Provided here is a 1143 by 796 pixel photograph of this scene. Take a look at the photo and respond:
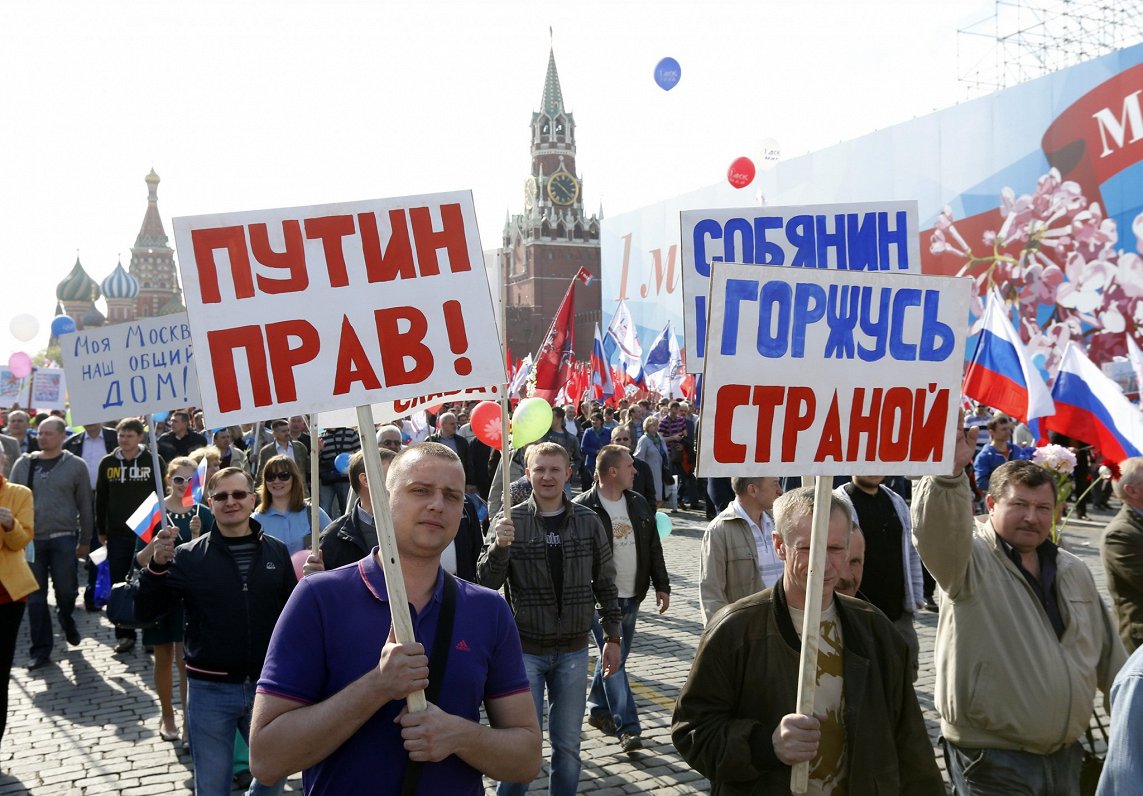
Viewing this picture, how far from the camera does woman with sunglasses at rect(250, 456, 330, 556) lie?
5770mm

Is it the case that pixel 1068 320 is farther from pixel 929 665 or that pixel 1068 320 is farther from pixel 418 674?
pixel 418 674

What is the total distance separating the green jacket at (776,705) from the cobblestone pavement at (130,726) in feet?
8.42

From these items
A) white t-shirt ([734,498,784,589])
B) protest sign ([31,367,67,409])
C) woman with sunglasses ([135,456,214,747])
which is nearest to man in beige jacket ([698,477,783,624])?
white t-shirt ([734,498,784,589])

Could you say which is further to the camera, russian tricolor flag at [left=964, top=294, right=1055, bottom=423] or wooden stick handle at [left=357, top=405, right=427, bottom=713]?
russian tricolor flag at [left=964, top=294, right=1055, bottom=423]

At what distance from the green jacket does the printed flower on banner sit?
1722 centimetres

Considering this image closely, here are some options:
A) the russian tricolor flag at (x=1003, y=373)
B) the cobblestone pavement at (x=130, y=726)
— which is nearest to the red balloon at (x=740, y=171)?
the cobblestone pavement at (x=130, y=726)

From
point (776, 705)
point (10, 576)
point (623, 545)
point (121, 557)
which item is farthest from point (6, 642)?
point (776, 705)

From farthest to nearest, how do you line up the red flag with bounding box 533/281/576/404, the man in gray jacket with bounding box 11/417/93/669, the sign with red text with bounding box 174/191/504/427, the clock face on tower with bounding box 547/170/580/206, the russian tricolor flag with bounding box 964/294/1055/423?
the clock face on tower with bounding box 547/170/580/206
the red flag with bounding box 533/281/576/404
the man in gray jacket with bounding box 11/417/93/669
the russian tricolor flag with bounding box 964/294/1055/423
the sign with red text with bounding box 174/191/504/427

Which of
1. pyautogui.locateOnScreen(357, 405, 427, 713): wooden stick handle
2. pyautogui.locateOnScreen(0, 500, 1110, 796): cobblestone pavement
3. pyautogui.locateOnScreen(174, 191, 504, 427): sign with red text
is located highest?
pyautogui.locateOnScreen(174, 191, 504, 427): sign with red text

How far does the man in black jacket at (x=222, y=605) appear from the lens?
4074 millimetres

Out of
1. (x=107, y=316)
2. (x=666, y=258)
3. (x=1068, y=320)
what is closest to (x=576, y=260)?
(x=666, y=258)

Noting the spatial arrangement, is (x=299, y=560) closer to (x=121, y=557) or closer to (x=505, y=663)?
(x=505, y=663)

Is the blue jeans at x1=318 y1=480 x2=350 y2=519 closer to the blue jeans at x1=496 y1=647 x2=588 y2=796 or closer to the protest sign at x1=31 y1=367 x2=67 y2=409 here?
the blue jeans at x1=496 y1=647 x2=588 y2=796

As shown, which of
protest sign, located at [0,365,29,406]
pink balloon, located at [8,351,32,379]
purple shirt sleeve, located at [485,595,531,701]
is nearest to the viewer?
purple shirt sleeve, located at [485,595,531,701]
